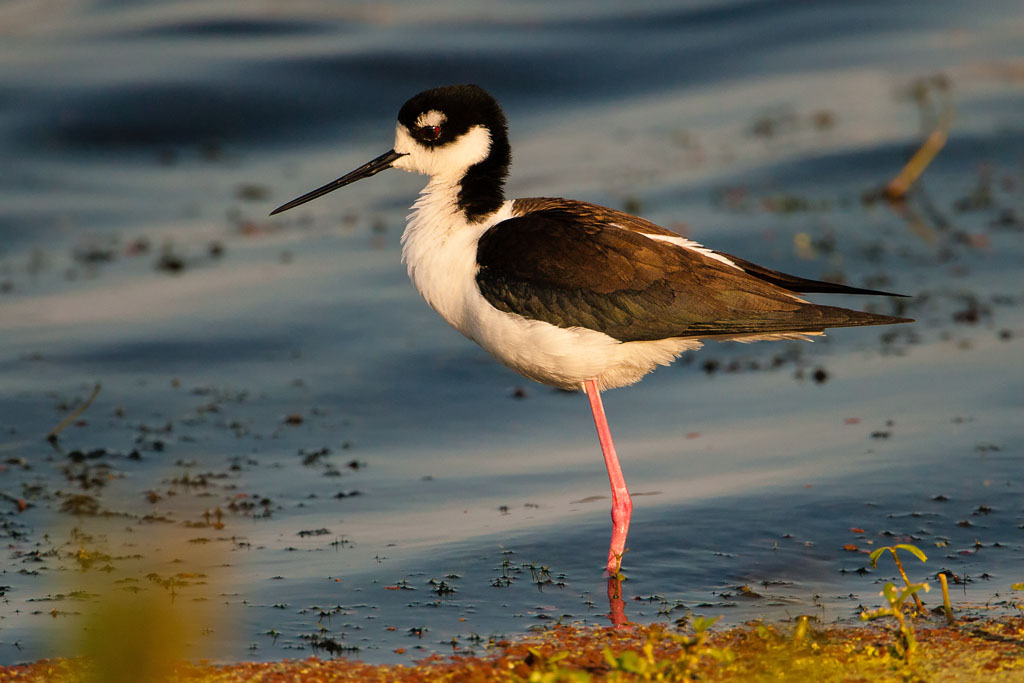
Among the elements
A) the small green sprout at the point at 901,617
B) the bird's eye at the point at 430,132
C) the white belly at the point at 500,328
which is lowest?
the small green sprout at the point at 901,617

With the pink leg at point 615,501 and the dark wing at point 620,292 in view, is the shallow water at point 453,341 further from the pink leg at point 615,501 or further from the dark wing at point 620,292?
the dark wing at point 620,292

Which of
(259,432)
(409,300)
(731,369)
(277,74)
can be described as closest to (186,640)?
(259,432)

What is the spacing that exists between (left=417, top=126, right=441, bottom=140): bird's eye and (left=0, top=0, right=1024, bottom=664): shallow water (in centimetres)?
186

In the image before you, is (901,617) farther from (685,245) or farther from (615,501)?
(685,245)

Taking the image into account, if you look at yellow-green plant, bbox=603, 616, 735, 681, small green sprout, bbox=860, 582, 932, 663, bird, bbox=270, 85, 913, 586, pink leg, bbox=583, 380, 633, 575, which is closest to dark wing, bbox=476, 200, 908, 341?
bird, bbox=270, 85, 913, 586

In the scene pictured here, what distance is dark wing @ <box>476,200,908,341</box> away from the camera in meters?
5.34

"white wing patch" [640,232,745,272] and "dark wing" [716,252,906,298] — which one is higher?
"white wing patch" [640,232,745,272]

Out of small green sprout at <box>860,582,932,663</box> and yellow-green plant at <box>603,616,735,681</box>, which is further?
small green sprout at <box>860,582,932,663</box>

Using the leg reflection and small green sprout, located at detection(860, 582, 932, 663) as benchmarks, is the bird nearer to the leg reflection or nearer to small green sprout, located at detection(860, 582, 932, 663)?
the leg reflection

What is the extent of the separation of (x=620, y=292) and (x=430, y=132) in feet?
4.11

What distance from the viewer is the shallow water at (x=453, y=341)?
17.9 ft

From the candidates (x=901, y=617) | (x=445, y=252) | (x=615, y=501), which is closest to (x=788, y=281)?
(x=615, y=501)

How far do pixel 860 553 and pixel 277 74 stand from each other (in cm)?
1121

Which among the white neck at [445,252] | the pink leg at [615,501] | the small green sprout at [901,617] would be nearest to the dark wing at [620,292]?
the white neck at [445,252]
